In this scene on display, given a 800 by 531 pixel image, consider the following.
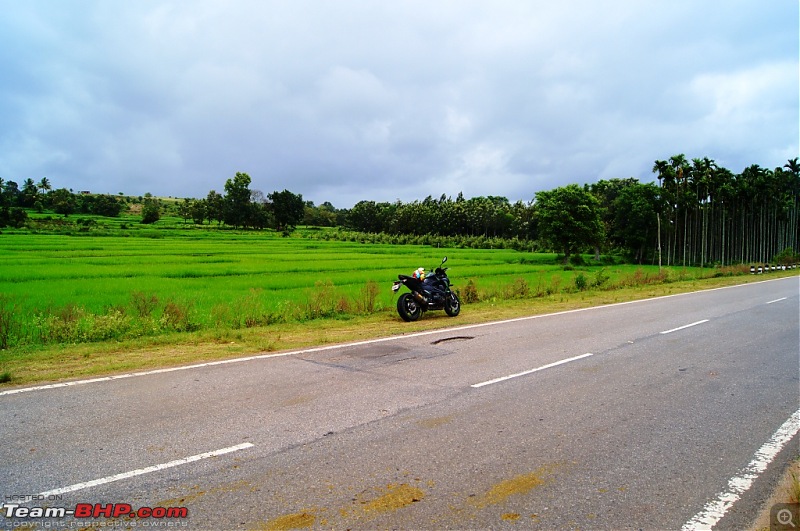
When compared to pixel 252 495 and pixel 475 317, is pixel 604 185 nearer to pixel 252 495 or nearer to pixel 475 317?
pixel 475 317

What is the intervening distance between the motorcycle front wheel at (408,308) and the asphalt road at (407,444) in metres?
4.99

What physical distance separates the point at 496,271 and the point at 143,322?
31417 millimetres

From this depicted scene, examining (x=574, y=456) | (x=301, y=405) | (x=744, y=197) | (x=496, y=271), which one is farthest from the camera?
(x=744, y=197)

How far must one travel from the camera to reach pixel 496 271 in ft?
130

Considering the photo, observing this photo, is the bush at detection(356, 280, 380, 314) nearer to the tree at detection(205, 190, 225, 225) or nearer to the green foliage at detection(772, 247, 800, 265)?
the green foliage at detection(772, 247, 800, 265)

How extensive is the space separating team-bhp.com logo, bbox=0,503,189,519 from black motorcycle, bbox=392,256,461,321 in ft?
33.5

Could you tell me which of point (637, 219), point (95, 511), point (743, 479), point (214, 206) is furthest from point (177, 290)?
point (214, 206)

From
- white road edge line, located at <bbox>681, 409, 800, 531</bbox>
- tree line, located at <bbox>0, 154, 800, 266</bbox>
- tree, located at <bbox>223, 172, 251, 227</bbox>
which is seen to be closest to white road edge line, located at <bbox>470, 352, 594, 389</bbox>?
white road edge line, located at <bbox>681, 409, 800, 531</bbox>

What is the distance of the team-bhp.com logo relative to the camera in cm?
348

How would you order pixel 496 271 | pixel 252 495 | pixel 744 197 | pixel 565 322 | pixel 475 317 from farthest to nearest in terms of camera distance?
pixel 744 197 → pixel 496 271 → pixel 475 317 → pixel 565 322 → pixel 252 495

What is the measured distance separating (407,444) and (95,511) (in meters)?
2.49

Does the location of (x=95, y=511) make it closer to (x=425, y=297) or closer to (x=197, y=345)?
(x=197, y=345)

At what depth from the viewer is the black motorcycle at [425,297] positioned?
45.4 feet

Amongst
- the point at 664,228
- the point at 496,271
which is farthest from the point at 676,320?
the point at 664,228
